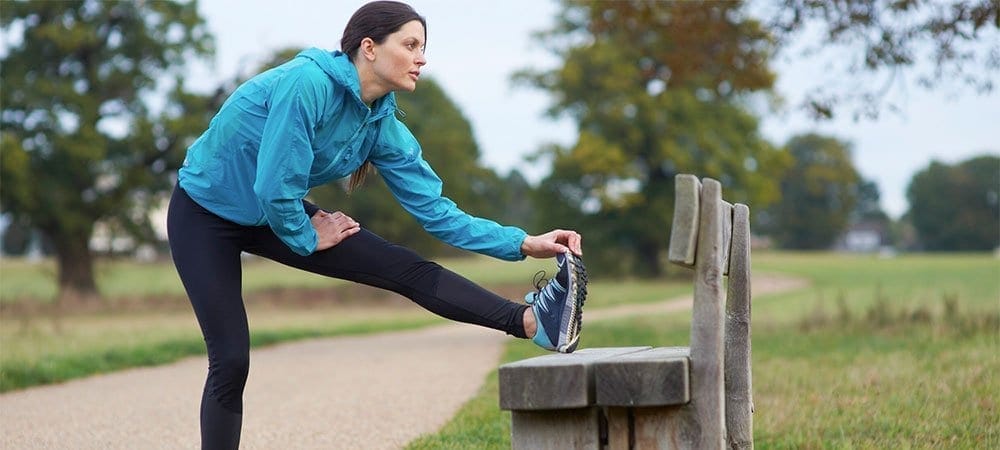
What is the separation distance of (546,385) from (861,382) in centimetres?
553

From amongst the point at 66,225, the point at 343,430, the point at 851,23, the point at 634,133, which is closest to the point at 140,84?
the point at 66,225

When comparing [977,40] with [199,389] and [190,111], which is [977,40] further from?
[190,111]

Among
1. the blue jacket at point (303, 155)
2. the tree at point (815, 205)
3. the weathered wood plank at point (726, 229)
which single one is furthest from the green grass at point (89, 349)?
the tree at point (815, 205)

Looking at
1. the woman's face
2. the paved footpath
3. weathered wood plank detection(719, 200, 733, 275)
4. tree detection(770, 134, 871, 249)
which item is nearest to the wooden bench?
weathered wood plank detection(719, 200, 733, 275)

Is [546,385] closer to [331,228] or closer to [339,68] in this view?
[331,228]

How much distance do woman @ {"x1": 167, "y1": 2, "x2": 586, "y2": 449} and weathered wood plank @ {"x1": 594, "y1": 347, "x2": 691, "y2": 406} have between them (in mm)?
474

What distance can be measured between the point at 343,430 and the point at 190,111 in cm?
2589

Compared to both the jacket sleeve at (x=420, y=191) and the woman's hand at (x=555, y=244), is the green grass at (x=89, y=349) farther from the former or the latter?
the woman's hand at (x=555, y=244)

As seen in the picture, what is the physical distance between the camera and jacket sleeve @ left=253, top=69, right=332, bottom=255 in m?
4.24

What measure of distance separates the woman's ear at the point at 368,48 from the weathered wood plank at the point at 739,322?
148 cm

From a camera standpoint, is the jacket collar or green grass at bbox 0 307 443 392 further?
green grass at bbox 0 307 443 392

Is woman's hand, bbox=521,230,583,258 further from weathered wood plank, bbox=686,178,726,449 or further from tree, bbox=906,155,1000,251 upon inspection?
tree, bbox=906,155,1000,251

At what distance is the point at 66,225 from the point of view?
31141mm

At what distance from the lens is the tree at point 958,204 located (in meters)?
103
